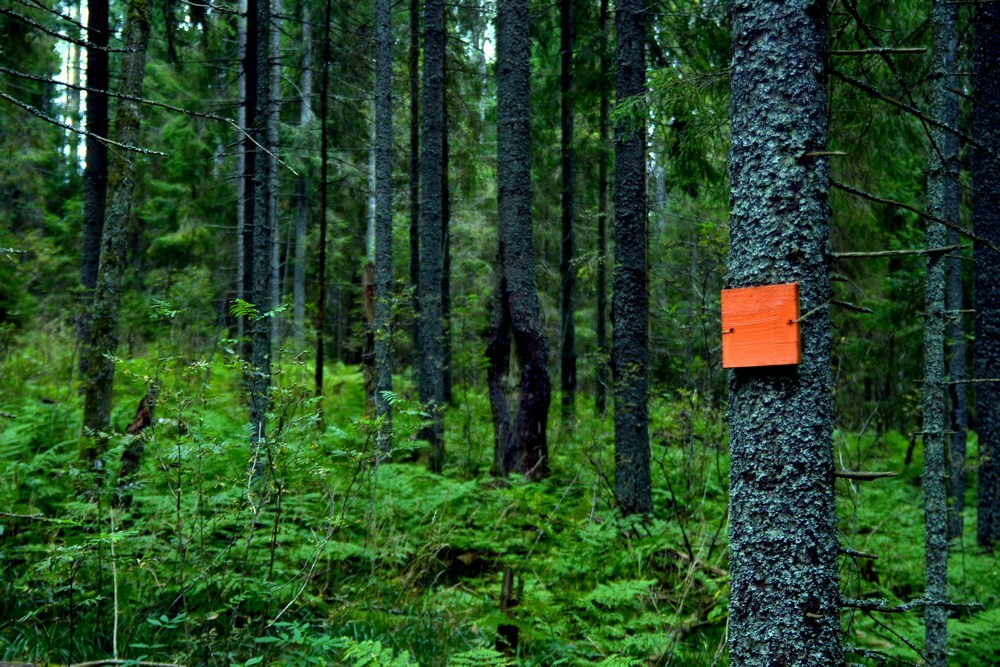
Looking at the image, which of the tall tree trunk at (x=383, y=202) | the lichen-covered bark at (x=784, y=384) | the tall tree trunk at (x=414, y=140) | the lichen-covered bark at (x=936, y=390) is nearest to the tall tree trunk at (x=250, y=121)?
the tall tree trunk at (x=383, y=202)

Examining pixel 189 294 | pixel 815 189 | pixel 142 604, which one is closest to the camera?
pixel 815 189

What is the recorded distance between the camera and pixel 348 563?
6199 millimetres

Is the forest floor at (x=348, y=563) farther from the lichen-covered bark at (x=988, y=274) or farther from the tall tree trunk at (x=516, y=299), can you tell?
the lichen-covered bark at (x=988, y=274)

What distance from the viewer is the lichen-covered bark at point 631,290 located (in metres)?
8.19

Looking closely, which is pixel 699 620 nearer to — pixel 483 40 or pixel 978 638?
pixel 978 638

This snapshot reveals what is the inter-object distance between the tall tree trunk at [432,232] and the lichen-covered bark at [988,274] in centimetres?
713

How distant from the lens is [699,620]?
5512 millimetres

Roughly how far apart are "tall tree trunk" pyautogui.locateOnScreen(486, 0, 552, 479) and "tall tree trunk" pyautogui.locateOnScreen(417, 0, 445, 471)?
2.19 meters

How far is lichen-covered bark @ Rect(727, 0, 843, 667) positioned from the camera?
117 inches

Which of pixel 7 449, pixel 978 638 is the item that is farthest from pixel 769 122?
pixel 7 449

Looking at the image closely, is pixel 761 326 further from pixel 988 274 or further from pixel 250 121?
pixel 250 121

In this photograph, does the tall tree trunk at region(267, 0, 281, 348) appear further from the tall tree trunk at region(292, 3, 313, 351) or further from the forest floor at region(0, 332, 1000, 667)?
the forest floor at region(0, 332, 1000, 667)

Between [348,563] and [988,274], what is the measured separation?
26.7ft

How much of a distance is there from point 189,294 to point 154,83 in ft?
26.7
